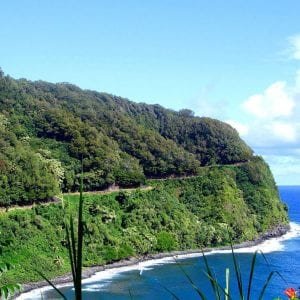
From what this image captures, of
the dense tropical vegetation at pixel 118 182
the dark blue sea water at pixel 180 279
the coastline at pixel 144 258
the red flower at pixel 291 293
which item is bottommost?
the dark blue sea water at pixel 180 279

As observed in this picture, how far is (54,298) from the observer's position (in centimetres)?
3394

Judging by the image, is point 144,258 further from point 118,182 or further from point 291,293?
point 291,293

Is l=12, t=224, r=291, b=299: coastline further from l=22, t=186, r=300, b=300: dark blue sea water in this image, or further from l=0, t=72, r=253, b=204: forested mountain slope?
l=0, t=72, r=253, b=204: forested mountain slope

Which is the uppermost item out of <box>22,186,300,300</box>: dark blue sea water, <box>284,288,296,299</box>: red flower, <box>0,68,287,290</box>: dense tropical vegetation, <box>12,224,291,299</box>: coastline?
<box>0,68,287,290</box>: dense tropical vegetation

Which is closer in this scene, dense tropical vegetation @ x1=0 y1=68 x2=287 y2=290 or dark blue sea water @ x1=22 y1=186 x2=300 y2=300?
dark blue sea water @ x1=22 y1=186 x2=300 y2=300

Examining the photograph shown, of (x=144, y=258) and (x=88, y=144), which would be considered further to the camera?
(x=88, y=144)

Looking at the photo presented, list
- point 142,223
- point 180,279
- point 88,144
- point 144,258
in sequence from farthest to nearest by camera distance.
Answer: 1. point 88,144
2. point 142,223
3. point 144,258
4. point 180,279

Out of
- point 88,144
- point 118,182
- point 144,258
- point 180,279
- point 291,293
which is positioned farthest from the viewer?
point 118,182

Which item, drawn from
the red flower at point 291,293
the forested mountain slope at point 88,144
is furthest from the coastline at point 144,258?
the red flower at point 291,293

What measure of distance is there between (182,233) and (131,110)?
39.4 metres

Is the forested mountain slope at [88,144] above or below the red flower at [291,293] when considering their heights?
above

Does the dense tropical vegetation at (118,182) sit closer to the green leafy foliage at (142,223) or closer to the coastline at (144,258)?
the green leafy foliage at (142,223)

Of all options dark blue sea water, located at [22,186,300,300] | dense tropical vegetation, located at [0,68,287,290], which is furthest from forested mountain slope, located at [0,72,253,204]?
dark blue sea water, located at [22,186,300,300]

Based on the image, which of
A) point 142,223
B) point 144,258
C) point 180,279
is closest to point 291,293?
point 180,279
